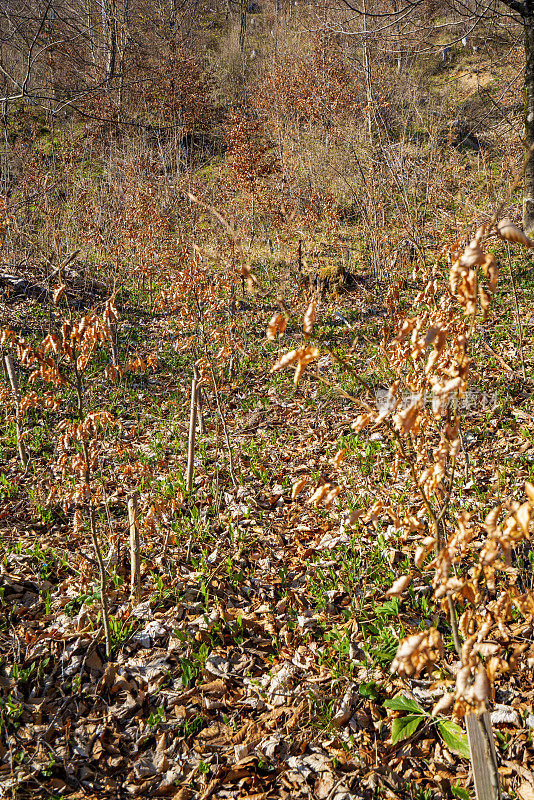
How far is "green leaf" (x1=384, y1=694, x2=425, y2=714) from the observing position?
2.31 metres

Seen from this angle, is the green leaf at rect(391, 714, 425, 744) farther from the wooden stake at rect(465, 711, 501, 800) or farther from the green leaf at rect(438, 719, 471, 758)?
the wooden stake at rect(465, 711, 501, 800)

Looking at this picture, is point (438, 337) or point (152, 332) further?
point (152, 332)

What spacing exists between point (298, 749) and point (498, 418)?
356 cm

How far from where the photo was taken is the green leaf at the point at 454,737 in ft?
7.01

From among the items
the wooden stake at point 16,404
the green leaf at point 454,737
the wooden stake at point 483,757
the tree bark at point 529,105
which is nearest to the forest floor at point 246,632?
the green leaf at point 454,737

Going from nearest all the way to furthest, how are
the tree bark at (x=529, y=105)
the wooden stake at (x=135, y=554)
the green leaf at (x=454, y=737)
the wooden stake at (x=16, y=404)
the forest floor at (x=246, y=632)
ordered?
the green leaf at (x=454, y=737), the forest floor at (x=246, y=632), the wooden stake at (x=135, y=554), the wooden stake at (x=16, y=404), the tree bark at (x=529, y=105)

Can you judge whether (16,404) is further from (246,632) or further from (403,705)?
(403,705)

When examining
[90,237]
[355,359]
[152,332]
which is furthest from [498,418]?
[90,237]

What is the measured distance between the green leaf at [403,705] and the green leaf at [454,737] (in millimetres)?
108

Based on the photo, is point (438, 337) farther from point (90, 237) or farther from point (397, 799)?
point (90, 237)

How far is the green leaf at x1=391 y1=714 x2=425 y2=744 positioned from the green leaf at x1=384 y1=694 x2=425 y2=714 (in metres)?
0.03

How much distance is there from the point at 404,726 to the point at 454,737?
0.70 ft

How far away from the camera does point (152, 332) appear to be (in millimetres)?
8492

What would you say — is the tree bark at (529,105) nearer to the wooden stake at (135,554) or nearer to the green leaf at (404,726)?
the wooden stake at (135,554)
